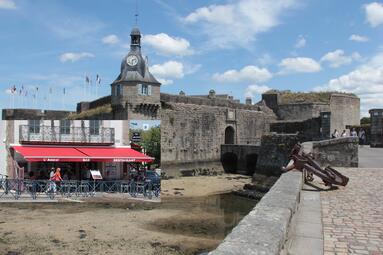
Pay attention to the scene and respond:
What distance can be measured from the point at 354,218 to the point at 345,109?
1410 inches

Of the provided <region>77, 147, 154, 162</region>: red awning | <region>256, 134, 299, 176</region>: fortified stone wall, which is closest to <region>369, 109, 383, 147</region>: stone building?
<region>256, 134, 299, 176</region>: fortified stone wall

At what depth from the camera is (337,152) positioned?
12.6 metres

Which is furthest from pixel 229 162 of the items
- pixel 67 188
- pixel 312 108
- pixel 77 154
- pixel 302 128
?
pixel 67 188

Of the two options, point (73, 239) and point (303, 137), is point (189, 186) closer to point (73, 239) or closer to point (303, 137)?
point (303, 137)

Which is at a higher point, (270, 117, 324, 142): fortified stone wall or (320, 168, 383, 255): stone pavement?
(270, 117, 324, 142): fortified stone wall

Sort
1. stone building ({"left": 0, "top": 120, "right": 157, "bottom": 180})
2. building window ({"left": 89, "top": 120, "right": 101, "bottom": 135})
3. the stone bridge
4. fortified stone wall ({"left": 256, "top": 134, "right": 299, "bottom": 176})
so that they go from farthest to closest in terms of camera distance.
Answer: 1. the stone bridge
2. fortified stone wall ({"left": 256, "top": 134, "right": 299, "bottom": 176})
3. building window ({"left": 89, "top": 120, "right": 101, "bottom": 135})
4. stone building ({"left": 0, "top": 120, "right": 157, "bottom": 180})

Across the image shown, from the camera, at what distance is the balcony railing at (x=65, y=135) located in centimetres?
2075

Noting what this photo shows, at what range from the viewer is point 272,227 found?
3.29 meters

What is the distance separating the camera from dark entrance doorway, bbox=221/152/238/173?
116 ft

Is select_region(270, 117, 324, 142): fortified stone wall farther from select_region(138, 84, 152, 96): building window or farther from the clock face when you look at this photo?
the clock face

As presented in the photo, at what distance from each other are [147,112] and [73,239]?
634 inches

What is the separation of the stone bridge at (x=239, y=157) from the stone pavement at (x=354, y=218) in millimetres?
24287

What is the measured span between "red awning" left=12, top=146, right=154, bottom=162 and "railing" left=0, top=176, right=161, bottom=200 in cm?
98

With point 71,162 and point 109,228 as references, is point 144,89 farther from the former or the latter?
point 109,228
